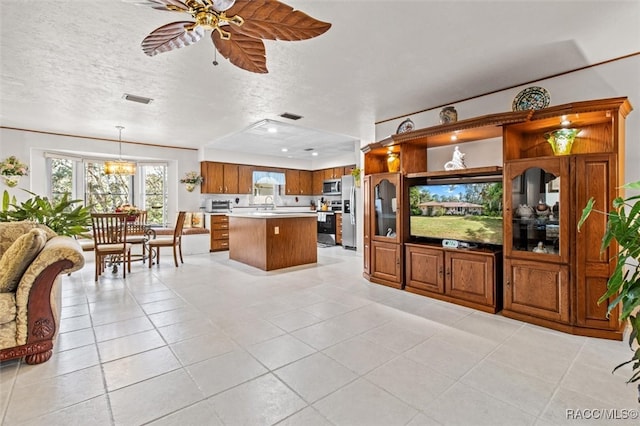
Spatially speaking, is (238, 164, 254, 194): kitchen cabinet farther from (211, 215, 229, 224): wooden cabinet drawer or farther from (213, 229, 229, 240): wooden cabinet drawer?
(213, 229, 229, 240): wooden cabinet drawer

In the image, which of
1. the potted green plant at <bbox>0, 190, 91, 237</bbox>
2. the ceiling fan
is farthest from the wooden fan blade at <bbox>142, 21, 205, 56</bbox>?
the potted green plant at <bbox>0, 190, 91, 237</bbox>

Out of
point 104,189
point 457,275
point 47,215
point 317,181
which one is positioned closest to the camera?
point 47,215

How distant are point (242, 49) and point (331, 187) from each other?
631cm

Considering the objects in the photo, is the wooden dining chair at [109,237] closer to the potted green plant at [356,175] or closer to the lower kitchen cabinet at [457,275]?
the lower kitchen cabinet at [457,275]

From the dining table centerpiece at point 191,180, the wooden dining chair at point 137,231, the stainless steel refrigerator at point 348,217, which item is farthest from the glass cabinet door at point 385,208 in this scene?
the dining table centerpiece at point 191,180

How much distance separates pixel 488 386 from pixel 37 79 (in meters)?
5.11

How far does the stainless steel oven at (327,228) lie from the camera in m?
8.09

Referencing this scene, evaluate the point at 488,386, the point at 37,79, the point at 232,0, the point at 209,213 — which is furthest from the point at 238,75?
the point at 209,213

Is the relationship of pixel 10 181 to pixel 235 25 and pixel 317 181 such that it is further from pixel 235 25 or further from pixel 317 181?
pixel 317 181

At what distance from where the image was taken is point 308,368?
2096 mm

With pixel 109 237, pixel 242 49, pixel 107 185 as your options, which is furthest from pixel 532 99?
pixel 107 185

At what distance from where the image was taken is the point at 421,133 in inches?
144

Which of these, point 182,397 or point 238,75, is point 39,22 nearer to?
point 238,75

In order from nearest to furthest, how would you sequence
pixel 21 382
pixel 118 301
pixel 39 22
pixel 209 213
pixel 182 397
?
1. pixel 182 397
2. pixel 21 382
3. pixel 39 22
4. pixel 118 301
5. pixel 209 213
